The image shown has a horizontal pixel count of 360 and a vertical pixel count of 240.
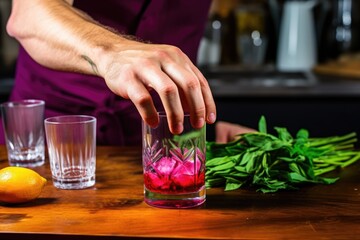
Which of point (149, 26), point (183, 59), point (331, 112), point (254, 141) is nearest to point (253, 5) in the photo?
point (331, 112)

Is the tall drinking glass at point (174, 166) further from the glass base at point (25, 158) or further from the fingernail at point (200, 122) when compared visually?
the glass base at point (25, 158)

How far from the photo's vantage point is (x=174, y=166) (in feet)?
3.34

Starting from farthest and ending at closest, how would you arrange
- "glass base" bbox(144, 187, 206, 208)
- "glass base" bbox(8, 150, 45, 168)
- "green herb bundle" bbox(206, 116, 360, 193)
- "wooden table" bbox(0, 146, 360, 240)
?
"glass base" bbox(8, 150, 45, 168) < "green herb bundle" bbox(206, 116, 360, 193) < "glass base" bbox(144, 187, 206, 208) < "wooden table" bbox(0, 146, 360, 240)

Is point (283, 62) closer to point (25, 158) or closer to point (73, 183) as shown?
point (25, 158)

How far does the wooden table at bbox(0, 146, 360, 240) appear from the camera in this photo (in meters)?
0.91

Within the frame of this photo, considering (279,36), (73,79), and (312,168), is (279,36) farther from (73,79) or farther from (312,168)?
(312,168)

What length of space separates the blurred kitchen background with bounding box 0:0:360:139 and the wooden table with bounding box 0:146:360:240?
1.24 m

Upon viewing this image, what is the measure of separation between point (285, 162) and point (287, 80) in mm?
1410

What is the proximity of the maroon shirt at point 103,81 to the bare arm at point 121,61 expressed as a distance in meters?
0.34

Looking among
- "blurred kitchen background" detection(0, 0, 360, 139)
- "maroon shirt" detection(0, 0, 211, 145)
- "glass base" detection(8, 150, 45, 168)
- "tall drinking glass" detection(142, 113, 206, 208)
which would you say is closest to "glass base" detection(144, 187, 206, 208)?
"tall drinking glass" detection(142, 113, 206, 208)

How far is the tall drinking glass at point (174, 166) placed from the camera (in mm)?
1020

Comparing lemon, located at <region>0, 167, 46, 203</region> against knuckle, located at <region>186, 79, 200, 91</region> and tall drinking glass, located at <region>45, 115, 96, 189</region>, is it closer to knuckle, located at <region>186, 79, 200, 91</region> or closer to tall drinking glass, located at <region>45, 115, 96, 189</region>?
tall drinking glass, located at <region>45, 115, 96, 189</region>

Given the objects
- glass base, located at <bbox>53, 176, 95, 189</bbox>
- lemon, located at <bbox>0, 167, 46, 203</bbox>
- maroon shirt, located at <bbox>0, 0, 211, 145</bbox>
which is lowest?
glass base, located at <bbox>53, 176, 95, 189</bbox>

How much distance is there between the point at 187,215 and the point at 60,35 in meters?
0.41
